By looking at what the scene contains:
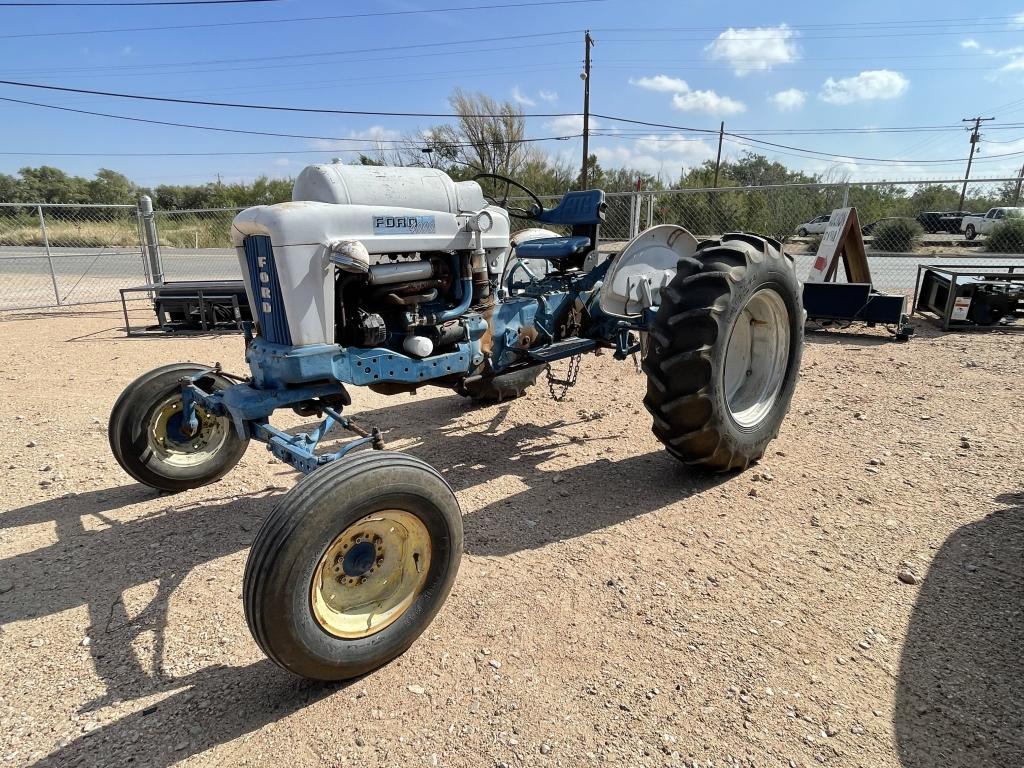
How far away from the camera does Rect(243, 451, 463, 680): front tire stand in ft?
6.49

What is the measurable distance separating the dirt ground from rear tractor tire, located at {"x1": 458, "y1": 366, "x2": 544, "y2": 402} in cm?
32

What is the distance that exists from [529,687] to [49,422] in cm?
452

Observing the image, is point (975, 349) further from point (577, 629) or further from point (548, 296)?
point (577, 629)

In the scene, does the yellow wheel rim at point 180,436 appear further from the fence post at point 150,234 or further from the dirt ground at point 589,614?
the fence post at point 150,234

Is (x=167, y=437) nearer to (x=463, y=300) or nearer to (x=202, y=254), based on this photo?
(x=463, y=300)

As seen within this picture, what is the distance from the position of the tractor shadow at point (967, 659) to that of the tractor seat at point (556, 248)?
2742 millimetres

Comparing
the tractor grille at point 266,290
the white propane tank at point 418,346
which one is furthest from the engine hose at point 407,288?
the tractor grille at point 266,290

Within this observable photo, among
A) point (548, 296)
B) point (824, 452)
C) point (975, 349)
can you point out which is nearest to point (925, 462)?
point (824, 452)

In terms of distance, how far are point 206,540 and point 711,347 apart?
279 centimetres

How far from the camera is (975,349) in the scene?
6.53 metres

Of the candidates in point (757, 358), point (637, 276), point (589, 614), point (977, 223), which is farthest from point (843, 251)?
point (977, 223)

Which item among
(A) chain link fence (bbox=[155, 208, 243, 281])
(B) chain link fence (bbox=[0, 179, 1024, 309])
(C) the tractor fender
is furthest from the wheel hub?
(A) chain link fence (bbox=[155, 208, 243, 281])

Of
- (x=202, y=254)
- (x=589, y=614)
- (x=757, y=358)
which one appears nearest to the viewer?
(x=589, y=614)

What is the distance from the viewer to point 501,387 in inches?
180
